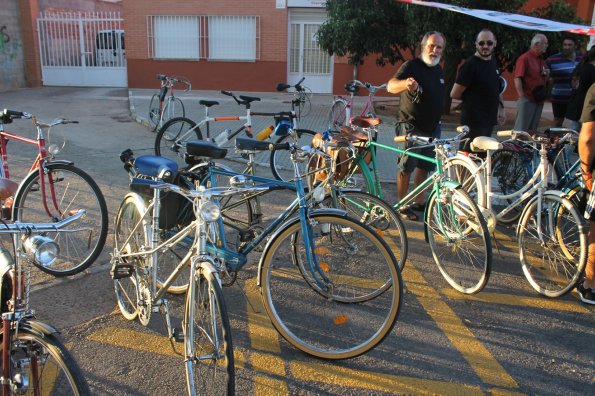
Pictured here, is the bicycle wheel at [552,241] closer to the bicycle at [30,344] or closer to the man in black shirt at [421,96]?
the man in black shirt at [421,96]

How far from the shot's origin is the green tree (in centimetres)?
1012

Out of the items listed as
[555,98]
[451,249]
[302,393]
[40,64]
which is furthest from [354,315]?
[40,64]

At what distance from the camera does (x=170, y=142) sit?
8109 millimetres

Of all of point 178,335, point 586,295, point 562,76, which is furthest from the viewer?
point 562,76

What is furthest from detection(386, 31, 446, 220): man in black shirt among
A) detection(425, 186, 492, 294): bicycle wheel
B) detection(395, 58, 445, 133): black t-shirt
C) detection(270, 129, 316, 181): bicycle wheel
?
detection(270, 129, 316, 181): bicycle wheel

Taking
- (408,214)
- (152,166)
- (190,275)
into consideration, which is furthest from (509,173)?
(190,275)

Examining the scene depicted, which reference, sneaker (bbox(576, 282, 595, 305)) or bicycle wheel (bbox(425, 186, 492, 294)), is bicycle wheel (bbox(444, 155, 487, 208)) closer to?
bicycle wheel (bbox(425, 186, 492, 294))

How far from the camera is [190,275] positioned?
251 centimetres

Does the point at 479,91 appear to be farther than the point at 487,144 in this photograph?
Yes

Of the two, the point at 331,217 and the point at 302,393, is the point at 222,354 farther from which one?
the point at 331,217

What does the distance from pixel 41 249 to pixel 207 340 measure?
2.90ft

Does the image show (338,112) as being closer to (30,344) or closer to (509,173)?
(509,173)

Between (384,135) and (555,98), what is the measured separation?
315cm

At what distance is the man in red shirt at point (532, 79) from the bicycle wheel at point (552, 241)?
3.84 metres
